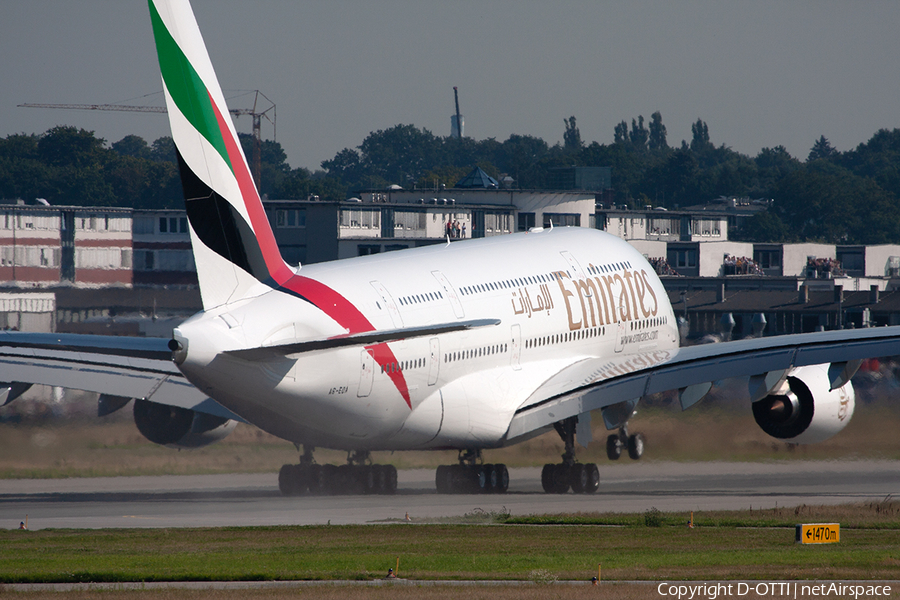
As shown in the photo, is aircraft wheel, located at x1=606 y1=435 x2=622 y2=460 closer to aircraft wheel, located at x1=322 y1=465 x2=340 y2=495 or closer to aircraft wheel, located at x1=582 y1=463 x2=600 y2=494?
aircraft wheel, located at x1=582 y1=463 x2=600 y2=494

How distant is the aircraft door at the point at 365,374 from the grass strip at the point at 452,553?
11.4 feet

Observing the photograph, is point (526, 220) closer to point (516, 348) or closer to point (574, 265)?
point (574, 265)

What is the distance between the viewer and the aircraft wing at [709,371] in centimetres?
2995

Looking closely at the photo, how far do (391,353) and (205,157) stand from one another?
228 inches

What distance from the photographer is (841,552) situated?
2052 cm

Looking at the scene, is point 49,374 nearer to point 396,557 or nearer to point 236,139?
point 236,139

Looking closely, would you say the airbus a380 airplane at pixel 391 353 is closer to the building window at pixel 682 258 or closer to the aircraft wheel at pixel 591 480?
the aircraft wheel at pixel 591 480

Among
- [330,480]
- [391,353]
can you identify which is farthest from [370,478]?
[391,353]

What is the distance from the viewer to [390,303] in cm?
2781

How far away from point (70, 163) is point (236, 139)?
142637mm

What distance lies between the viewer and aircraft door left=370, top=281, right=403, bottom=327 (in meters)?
27.7

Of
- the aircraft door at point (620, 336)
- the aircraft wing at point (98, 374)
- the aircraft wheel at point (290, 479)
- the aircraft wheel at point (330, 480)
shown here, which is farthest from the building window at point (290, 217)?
the aircraft wheel at point (330, 480)

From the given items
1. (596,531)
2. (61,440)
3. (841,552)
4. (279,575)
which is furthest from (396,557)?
(61,440)

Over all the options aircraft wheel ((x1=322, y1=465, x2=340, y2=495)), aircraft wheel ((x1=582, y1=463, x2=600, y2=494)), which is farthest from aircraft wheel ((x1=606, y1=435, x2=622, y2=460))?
aircraft wheel ((x1=322, y1=465, x2=340, y2=495))
